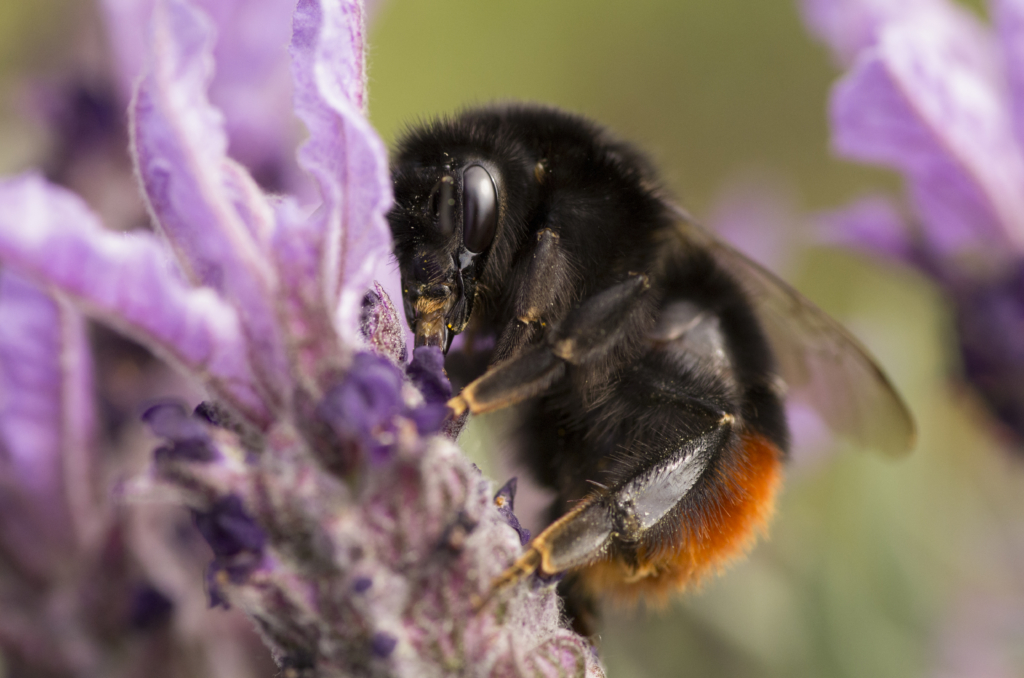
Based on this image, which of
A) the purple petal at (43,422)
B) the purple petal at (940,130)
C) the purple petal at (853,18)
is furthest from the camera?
the purple petal at (853,18)

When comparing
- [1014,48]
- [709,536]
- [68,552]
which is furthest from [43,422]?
[1014,48]

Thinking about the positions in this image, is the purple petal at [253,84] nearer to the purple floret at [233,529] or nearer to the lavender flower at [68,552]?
the lavender flower at [68,552]

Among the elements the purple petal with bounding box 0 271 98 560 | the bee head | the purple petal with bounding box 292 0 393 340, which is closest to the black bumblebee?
the bee head

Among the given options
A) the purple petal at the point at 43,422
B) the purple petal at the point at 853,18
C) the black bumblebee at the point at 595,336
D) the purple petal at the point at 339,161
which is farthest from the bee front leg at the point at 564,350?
the purple petal at the point at 853,18

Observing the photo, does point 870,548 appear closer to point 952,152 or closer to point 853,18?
point 952,152

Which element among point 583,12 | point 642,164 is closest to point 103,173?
point 642,164

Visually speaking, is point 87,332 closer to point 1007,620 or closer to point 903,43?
point 903,43
